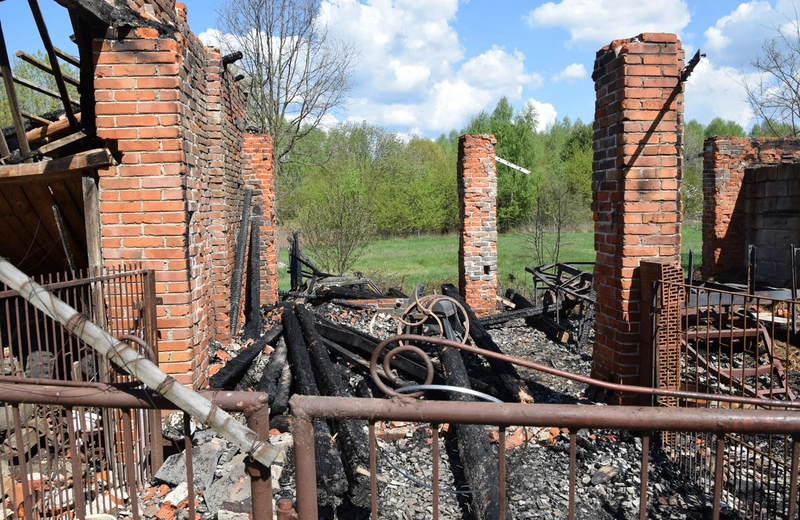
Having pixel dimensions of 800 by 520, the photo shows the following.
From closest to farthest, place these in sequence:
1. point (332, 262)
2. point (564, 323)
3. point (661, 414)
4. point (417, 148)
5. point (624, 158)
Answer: point (661, 414) < point (624, 158) < point (564, 323) < point (332, 262) < point (417, 148)

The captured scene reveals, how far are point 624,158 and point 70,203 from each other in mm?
4627

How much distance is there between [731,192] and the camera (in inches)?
534

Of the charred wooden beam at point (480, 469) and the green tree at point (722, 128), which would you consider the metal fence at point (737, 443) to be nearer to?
the charred wooden beam at point (480, 469)

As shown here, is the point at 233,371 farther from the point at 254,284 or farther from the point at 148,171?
the point at 254,284

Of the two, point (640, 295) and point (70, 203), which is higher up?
point (70, 203)

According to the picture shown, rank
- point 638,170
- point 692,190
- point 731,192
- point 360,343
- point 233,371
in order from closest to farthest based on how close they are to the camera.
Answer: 1. point 638,170
2. point 233,371
3. point 360,343
4. point 731,192
5. point 692,190

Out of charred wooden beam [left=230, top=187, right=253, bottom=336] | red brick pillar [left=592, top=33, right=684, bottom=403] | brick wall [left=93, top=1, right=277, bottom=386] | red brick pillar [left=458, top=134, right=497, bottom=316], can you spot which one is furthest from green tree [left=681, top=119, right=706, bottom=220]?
brick wall [left=93, top=1, right=277, bottom=386]

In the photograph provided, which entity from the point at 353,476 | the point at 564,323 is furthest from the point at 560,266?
the point at 353,476

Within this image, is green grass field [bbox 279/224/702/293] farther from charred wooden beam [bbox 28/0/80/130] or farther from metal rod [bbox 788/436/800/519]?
metal rod [bbox 788/436/800/519]

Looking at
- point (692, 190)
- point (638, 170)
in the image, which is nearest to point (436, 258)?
point (692, 190)

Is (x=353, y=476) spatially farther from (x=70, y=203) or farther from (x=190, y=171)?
(x=70, y=203)

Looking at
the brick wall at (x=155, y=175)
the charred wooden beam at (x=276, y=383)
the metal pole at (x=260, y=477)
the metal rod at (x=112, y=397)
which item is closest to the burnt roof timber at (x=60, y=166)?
the brick wall at (x=155, y=175)

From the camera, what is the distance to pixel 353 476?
373 cm

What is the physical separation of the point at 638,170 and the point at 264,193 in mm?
7183
